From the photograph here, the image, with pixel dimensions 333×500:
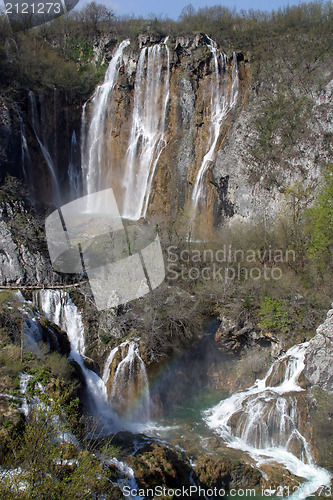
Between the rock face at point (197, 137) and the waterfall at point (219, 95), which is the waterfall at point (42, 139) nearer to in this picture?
the rock face at point (197, 137)

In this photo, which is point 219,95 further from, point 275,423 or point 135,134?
point 275,423

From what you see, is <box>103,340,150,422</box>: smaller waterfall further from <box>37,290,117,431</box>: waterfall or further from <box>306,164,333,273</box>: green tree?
<box>306,164,333,273</box>: green tree

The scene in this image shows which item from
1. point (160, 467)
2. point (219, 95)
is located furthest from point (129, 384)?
point (219, 95)

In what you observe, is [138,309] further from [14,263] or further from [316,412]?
[316,412]

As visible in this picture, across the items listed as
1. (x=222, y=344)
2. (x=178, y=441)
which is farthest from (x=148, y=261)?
(x=178, y=441)

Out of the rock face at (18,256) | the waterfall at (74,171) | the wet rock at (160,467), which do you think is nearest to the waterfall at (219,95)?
the waterfall at (74,171)

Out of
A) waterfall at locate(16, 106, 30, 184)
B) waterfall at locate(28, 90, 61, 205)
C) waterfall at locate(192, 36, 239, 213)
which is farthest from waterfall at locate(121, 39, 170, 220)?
waterfall at locate(16, 106, 30, 184)
